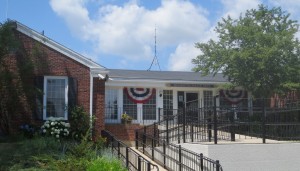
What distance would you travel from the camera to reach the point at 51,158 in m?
10.4

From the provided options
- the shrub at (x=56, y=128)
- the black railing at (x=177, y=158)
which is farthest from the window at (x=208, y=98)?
the shrub at (x=56, y=128)

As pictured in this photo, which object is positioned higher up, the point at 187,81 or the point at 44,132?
the point at 187,81

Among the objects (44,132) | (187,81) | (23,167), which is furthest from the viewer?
(187,81)

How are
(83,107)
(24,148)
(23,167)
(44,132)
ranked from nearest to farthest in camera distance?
(23,167) → (24,148) → (44,132) → (83,107)

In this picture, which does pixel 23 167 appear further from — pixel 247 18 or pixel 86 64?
pixel 247 18

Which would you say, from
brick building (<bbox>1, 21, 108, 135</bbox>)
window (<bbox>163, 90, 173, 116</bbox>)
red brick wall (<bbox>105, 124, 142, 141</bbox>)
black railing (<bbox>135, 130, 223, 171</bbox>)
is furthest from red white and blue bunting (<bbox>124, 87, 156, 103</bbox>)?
black railing (<bbox>135, 130, 223, 171</bbox>)

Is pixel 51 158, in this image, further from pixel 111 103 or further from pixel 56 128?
pixel 111 103

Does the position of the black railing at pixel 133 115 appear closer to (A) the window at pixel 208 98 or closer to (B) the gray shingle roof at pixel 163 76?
(B) the gray shingle roof at pixel 163 76

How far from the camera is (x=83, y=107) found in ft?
55.4

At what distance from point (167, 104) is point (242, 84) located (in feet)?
17.5

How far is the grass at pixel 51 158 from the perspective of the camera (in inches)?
373

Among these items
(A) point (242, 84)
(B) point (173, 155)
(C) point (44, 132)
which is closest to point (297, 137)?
(B) point (173, 155)

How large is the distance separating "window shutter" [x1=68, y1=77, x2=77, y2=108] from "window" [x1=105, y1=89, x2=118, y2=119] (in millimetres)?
5105

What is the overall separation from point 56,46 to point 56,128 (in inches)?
141
